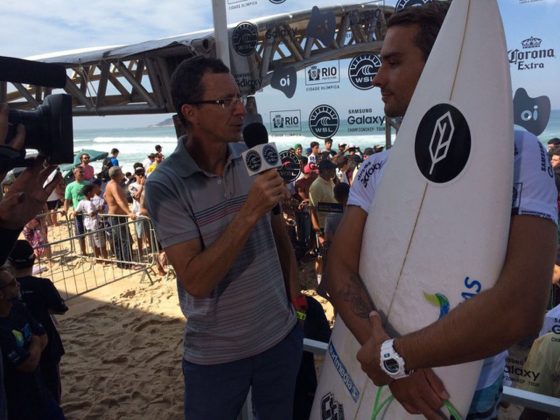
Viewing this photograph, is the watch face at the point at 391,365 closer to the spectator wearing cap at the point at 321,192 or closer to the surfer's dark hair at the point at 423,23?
the surfer's dark hair at the point at 423,23

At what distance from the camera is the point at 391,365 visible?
1.22 meters

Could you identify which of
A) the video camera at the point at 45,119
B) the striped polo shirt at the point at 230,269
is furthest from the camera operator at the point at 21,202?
the striped polo shirt at the point at 230,269

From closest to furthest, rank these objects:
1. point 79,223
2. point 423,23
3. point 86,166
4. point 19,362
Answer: point 423,23 < point 19,362 < point 79,223 < point 86,166

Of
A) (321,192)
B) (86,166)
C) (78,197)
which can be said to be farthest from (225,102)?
(86,166)

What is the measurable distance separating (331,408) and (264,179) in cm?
89

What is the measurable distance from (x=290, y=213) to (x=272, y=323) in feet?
17.7

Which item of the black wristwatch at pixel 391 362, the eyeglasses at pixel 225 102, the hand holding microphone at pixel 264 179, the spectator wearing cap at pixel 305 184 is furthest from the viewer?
the spectator wearing cap at pixel 305 184

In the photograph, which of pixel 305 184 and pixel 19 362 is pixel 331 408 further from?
pixel 305 184

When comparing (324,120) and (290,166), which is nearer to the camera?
(290,166)

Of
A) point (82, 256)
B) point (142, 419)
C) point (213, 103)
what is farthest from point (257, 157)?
point (82, 256)

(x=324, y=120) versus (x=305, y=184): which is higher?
(x=324, y=120)

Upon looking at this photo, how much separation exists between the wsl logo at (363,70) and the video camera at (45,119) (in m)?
2.60

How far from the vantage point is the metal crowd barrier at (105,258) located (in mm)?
7145

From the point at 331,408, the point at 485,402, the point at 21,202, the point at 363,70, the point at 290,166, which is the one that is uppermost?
the point at 363,70
